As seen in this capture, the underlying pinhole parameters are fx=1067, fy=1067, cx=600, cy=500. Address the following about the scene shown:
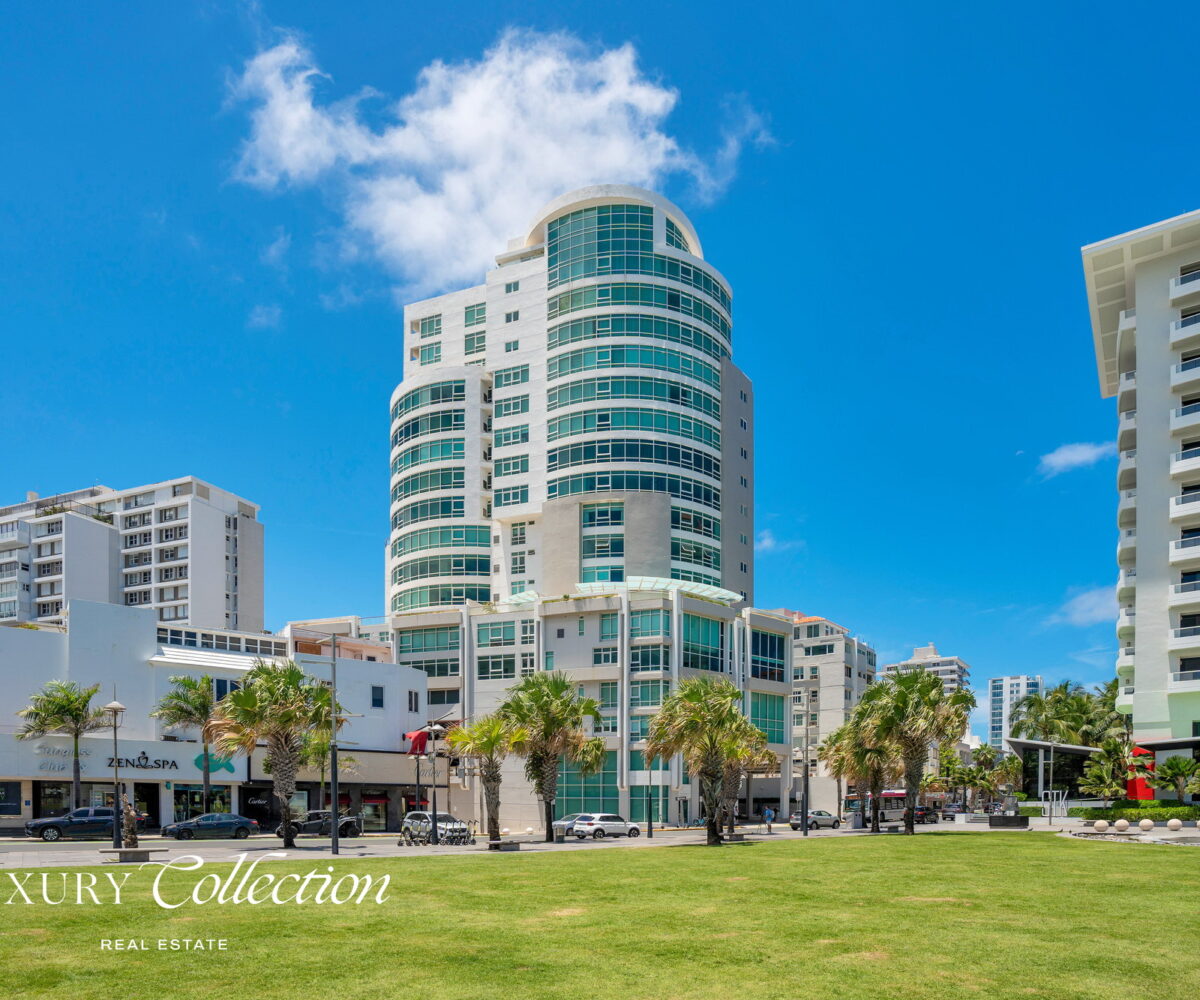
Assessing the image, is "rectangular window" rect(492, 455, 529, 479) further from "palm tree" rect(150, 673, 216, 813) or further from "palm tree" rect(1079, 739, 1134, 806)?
"palm tree" rect(1079, 739, 1134, 806)

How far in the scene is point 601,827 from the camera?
201ft

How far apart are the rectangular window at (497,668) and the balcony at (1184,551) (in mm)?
47462

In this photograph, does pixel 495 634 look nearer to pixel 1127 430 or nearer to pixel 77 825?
pixel 77 825

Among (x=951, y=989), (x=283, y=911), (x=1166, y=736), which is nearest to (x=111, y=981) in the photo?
(x=283, y=911)

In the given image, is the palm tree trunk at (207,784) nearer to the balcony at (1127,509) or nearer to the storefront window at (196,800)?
the storefront window at (196,800)

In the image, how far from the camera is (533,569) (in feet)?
322

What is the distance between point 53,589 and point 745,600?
269ft

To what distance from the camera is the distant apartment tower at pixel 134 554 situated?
12525cm

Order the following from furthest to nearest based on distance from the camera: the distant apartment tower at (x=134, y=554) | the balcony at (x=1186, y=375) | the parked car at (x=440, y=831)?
the distant apartment tower at (x=134, y=554) < the balcony at (x=1186, y=375) < the parked car at (x=440, y=831)

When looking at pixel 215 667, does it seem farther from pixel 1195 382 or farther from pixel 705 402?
pixel 1195 382

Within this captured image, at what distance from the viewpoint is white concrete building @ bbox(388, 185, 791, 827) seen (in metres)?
81.5

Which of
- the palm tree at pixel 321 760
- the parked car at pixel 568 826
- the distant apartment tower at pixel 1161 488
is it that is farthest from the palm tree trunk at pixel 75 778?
the distant apartment tower at pixel 1161 488

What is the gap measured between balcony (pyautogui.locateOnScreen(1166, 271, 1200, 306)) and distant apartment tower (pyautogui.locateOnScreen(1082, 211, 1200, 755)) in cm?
6

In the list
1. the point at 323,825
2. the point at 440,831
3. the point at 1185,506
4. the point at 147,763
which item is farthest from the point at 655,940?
the point at 1185,506
